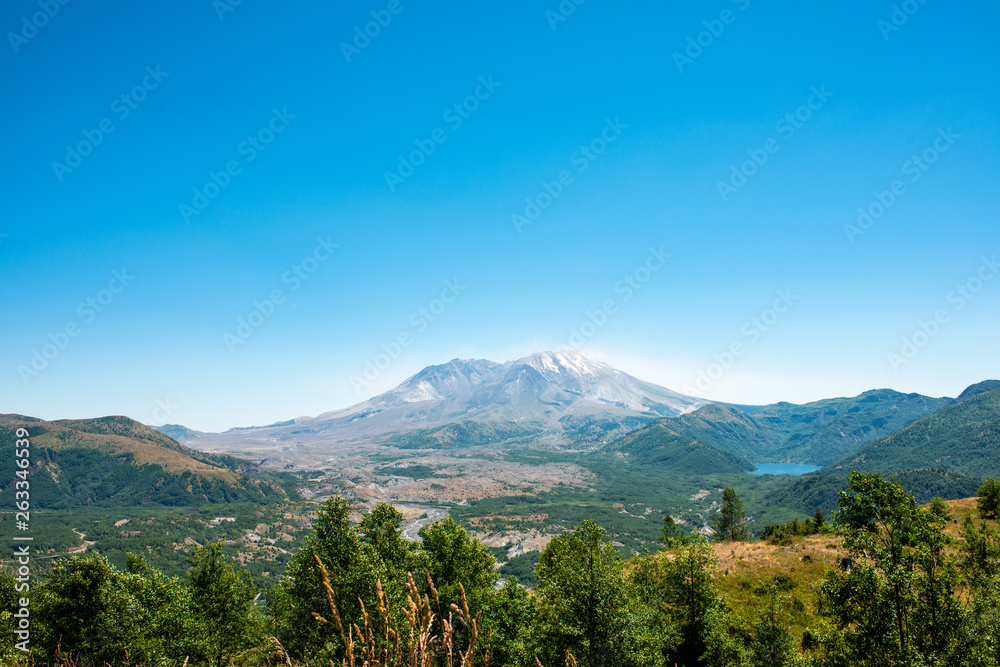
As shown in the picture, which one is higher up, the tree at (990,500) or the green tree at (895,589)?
the green tree at (895,589)

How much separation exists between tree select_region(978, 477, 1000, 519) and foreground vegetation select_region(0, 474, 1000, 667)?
979cm

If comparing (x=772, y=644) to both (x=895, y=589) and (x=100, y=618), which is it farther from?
(x=100, y=618)

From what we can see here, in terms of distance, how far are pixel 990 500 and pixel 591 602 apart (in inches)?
2603

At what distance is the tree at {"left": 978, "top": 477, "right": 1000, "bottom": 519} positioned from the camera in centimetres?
5516

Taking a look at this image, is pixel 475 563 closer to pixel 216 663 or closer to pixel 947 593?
pixel 216 663

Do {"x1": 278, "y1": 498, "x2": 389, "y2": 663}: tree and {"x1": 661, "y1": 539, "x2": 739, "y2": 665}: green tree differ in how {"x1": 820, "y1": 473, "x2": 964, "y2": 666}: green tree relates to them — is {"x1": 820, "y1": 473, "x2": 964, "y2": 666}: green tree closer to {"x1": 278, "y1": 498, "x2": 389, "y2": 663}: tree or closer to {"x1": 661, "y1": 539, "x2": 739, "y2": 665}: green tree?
{"x1": 661, "y1": 539, "x2": 739, "y2": 665}: green tree

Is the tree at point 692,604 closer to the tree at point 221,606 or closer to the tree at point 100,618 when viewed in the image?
the tree at point 221,606

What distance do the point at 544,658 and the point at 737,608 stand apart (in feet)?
84.4

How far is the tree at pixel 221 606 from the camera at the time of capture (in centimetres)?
3481

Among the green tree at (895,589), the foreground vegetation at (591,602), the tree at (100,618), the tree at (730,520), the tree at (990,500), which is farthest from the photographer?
the tree at (730,520)

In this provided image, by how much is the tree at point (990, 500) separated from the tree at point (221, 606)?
84.8m

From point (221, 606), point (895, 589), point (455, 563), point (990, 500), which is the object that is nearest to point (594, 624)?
point (895, 589)

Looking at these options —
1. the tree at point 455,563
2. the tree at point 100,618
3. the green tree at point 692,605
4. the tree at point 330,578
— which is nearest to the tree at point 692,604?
the green tree at point 692,605

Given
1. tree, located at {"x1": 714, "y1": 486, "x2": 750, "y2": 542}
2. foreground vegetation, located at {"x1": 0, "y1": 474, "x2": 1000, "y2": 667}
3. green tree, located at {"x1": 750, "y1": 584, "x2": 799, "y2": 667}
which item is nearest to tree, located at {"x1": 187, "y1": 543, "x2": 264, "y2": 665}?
foreground vegetation, located at {"x1": 0, "y1": 474, "x2": 1000, "y2": 667}
